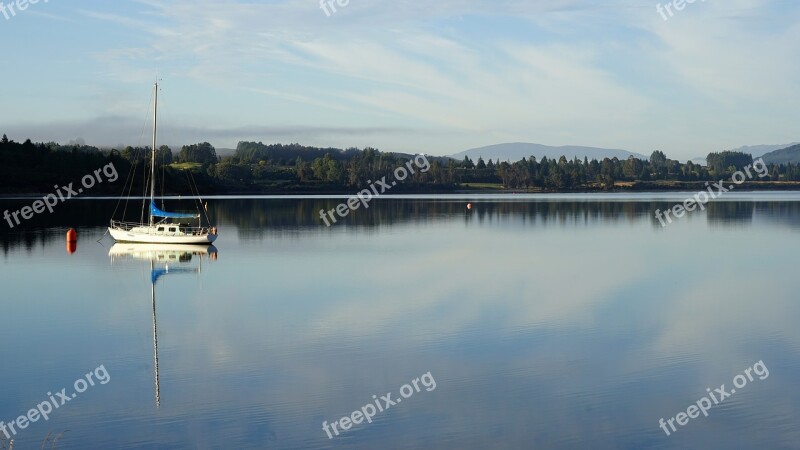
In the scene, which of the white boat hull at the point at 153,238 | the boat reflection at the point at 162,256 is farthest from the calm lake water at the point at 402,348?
the white boat hull at the point at 153,238

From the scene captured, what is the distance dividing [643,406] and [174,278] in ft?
90.6

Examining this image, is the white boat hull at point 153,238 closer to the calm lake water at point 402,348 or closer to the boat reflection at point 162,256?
the boat reflection at point 162,256

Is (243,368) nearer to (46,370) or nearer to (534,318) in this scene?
(46,370)

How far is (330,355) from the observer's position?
73.0 feet

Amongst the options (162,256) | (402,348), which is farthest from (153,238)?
(402,348)

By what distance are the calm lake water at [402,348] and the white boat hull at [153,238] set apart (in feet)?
21.8

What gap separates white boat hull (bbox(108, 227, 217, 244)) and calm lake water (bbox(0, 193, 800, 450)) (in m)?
6.64

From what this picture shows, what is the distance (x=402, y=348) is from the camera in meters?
23.3

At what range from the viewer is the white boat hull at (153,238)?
189 feet

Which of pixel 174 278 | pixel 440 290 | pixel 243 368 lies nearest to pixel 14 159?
pixel 174 278

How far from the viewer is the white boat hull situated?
57.5 meters

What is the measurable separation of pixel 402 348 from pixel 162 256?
1284 inches

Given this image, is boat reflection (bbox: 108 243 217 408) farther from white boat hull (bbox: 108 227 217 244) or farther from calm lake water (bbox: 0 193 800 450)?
calm lake water (bbox: 0 193 800 450)

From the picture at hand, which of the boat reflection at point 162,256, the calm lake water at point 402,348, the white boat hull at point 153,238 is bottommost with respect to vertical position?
the boat reflection at point 162,256
